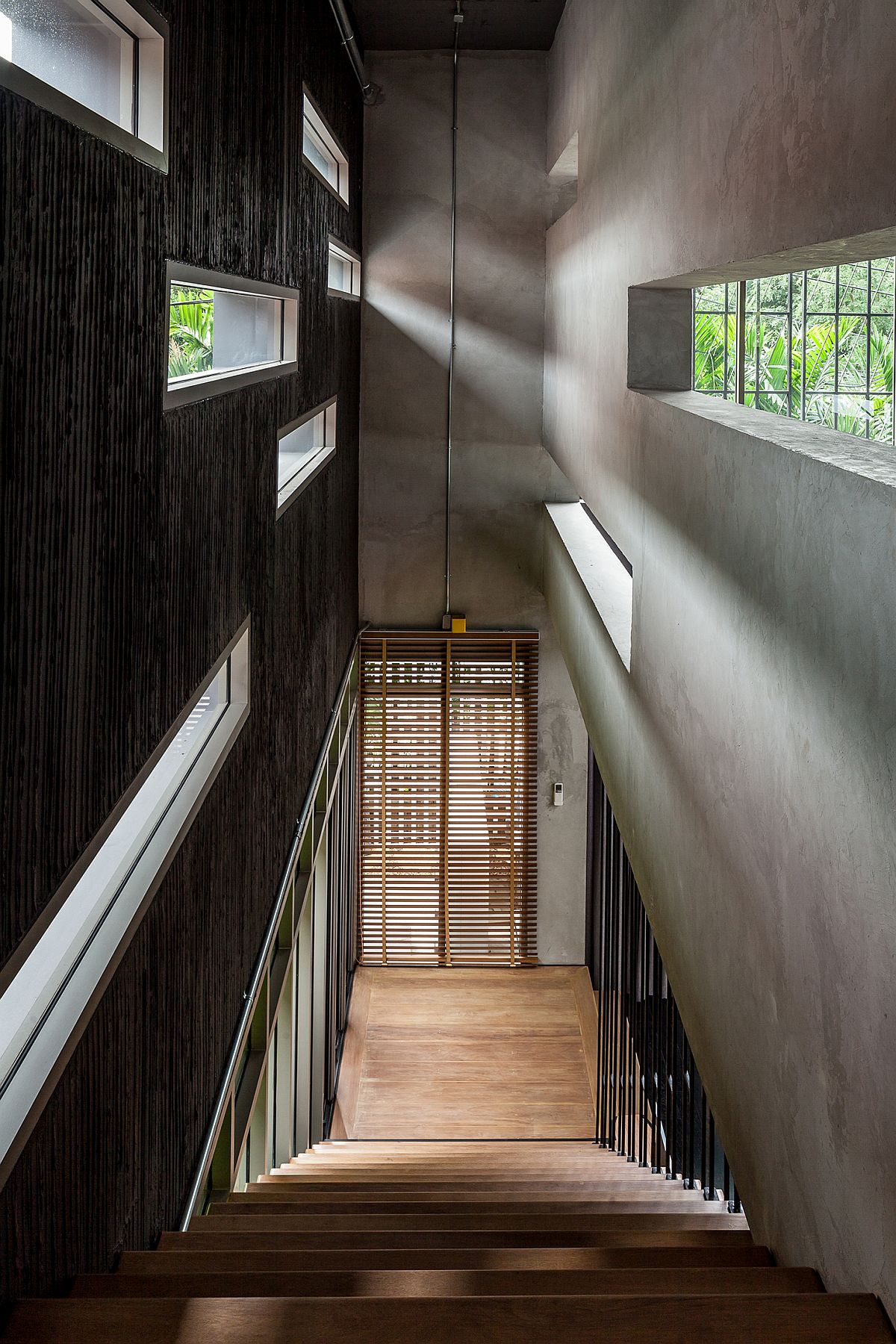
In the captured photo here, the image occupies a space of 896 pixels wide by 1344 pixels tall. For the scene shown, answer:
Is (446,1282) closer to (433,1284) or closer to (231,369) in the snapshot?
(433,1284)

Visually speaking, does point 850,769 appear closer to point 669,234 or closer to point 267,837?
point 669,234

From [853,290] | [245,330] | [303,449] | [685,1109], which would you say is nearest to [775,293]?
[853,290]

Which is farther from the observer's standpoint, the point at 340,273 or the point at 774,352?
the point at 340,273

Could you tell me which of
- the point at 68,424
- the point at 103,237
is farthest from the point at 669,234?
the point at 68,424

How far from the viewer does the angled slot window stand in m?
4.29

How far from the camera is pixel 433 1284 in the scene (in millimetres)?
2057

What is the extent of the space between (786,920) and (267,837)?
1.93 meters

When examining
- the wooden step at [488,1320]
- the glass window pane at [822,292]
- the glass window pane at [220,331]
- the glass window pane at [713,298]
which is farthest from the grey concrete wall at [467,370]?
the wooden step at [488,1320]

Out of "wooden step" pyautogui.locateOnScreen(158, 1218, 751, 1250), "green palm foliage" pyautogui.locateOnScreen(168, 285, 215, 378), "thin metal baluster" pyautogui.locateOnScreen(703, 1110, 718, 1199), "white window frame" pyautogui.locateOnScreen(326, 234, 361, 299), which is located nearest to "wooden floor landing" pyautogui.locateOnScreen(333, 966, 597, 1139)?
"thin metal baluster" pyautogui.locateOnScreen(703, 1110, 718, 1199)

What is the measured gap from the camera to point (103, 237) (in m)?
1.85

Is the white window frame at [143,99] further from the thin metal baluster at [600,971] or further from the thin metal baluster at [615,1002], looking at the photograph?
the thin metal baluster at [600,971]

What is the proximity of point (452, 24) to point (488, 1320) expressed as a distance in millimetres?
6664

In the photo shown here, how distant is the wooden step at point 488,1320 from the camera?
1700 millimetres

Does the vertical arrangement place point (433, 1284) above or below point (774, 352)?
below
